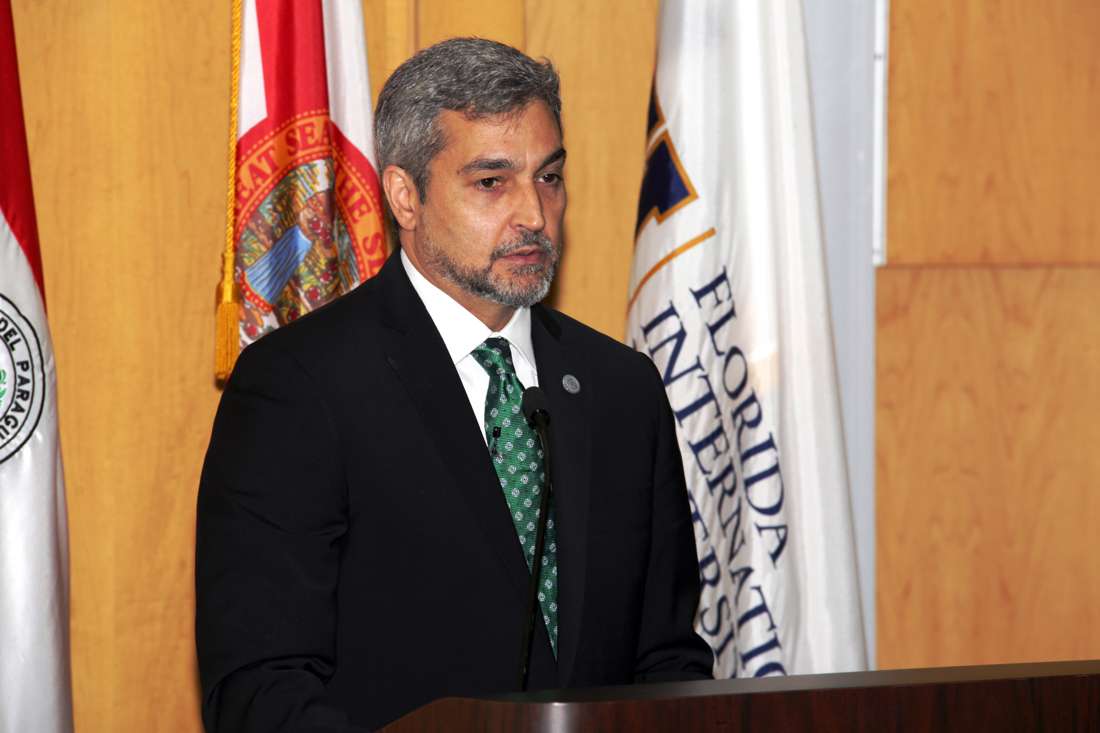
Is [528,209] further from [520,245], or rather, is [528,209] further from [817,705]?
[817,705]

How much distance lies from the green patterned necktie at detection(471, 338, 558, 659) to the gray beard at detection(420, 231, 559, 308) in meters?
0.12

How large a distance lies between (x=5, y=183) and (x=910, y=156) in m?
2.33

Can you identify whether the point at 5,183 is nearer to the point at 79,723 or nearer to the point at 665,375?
the point at 79,723

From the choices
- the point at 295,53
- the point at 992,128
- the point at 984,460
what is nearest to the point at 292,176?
the point at 295,53

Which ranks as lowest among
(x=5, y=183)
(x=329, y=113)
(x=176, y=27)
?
(x=5, y=183)

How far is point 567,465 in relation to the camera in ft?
5.48

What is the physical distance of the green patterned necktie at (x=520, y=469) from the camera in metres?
1.60

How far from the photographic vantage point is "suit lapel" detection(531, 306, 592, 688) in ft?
5.15

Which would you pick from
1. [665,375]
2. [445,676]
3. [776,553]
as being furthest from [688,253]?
[445,676]

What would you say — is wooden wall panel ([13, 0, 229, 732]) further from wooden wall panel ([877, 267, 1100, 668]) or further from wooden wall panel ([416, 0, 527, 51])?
wooden wall panel ([877, 267, 1100, 668])

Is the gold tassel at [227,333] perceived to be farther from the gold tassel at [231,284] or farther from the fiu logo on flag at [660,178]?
the fiu logo on flag at [660,178]

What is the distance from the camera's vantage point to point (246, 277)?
232cm

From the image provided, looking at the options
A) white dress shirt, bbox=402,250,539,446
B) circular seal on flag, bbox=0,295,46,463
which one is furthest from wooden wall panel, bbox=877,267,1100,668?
circular seal on flag, bbox=0,295,46,463

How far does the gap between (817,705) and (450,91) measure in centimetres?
116
